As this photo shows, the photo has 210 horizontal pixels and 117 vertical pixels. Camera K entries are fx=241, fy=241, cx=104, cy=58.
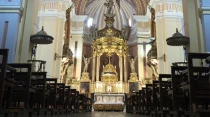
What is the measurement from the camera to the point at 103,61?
15953 mm

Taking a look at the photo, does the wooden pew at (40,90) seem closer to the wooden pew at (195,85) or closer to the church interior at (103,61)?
the church interior at (103,61)

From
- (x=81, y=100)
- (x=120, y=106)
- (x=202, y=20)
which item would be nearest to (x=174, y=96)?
(x=202, y=20)

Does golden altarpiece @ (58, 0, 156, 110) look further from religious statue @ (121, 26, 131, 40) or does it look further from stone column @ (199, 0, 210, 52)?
stone column @ (199, 0, 210, 52)

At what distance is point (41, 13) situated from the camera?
34.6 ft

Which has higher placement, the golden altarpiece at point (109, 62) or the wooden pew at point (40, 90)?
the golden altarpiece at point (109, 62)

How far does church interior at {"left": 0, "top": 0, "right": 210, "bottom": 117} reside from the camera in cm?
348

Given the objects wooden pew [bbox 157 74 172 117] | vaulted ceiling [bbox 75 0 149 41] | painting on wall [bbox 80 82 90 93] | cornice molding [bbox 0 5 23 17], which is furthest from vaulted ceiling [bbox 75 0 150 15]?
wooden pew [bbox 157 74 172 117]

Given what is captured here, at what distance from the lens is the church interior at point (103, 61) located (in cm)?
348

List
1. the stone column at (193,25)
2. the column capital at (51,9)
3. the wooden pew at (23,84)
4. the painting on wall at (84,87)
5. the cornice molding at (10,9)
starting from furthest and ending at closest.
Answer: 1. the painting on wall at (84,87)
2. the column capital at (51,9)
3. the stone column at (193,25)
4. the cornice molding at (10,9)
5. the wooden pew at (23,84)

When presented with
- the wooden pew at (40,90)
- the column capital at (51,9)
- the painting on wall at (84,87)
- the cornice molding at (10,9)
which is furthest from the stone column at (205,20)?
the painting on wall at (84,87)

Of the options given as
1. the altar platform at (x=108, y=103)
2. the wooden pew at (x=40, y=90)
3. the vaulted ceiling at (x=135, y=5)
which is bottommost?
the altar platform at (x=108, y=103)

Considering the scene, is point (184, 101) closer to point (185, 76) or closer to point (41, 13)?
point (185, 76)

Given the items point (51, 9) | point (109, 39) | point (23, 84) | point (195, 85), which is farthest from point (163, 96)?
point (109, 39)

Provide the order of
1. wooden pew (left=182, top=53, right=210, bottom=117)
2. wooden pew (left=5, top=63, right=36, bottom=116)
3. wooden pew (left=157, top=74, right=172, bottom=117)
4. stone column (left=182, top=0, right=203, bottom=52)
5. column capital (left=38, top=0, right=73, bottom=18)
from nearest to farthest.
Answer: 1. wooden pew (left=182, top=53, right=210, bottom=117)
2. wooden pew (left=5, top=63, right=36, bottom=116)
3. wooden pew (left=157, top=74, right=172, bottom=117)
4. stone column (left=182, top=0, right=203, bottom=52)
5. column capital (left=38, top=0, right=73, bottom=18)
